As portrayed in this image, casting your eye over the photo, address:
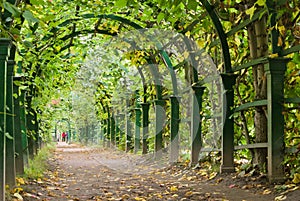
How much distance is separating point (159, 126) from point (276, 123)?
747 centimetres

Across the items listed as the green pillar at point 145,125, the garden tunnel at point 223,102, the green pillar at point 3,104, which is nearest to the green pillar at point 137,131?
the green pillar at point 145,125

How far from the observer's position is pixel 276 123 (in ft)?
18.3

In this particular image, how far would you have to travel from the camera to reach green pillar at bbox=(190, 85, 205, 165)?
30.3 feet

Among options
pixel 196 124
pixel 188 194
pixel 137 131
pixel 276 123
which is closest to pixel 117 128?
pixel 137 131

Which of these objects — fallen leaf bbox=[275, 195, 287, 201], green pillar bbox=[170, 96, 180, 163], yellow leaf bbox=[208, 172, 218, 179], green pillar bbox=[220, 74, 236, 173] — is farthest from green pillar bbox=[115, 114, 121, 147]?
fallen leaf bbox=[275, 195, 287, 201]

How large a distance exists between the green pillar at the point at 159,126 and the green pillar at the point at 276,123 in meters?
6.95

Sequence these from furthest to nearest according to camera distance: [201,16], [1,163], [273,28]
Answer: [201,16] → [273,28] → [1,163]

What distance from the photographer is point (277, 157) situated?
5.59 metres

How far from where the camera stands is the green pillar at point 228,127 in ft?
23.9

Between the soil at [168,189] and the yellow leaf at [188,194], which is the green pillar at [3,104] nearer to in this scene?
the soil at [168,189]

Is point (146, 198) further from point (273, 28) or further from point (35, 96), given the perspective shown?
point (35, 96)

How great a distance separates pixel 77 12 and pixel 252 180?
6.28 m

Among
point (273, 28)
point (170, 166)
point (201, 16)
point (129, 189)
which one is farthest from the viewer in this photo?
point (170, 166)

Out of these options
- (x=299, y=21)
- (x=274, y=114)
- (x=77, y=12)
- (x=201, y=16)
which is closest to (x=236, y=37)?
(x=201, y=16)
